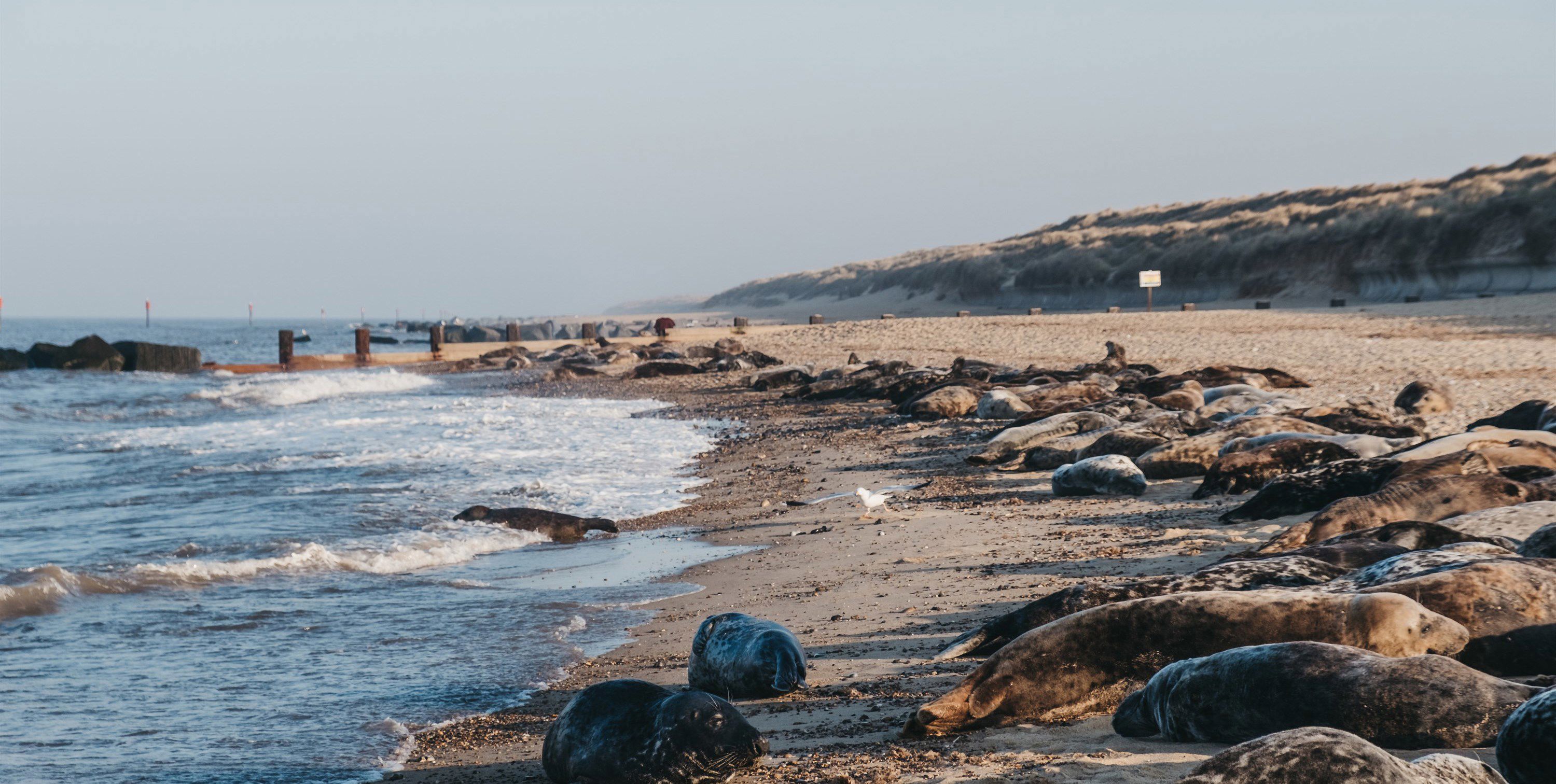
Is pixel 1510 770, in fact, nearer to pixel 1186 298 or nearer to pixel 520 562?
pixel 520 562

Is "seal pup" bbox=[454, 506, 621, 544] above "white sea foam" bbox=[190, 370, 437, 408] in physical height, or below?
below

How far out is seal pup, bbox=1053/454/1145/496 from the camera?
8.46m

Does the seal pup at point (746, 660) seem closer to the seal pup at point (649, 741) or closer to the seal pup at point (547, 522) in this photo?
the seal pup at point (649, 741)

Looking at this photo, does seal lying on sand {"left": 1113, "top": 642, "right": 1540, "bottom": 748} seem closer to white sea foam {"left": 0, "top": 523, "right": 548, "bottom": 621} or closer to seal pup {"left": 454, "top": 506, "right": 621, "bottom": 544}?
white sea foam {"left": 0, "top": 523, "right": 548, "bottom": 621}

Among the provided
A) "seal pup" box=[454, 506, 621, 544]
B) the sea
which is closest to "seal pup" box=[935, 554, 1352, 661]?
the sea

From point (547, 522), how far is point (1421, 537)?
20.2ft

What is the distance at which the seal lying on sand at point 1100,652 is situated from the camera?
3.51m

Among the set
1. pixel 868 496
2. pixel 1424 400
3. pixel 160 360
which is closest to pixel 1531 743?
pixel 868 496

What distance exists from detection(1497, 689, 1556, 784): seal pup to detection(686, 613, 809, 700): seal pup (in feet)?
8.09

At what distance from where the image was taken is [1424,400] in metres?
10.8

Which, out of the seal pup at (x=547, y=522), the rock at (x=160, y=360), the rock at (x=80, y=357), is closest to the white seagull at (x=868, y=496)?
the seal pup at (x=547, y=522)

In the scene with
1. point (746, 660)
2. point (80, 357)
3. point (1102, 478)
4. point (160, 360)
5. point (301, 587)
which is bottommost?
point (301, 587)

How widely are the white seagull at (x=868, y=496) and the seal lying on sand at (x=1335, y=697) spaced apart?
5.36 m

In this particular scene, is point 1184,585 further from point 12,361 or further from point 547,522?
point 12,361
